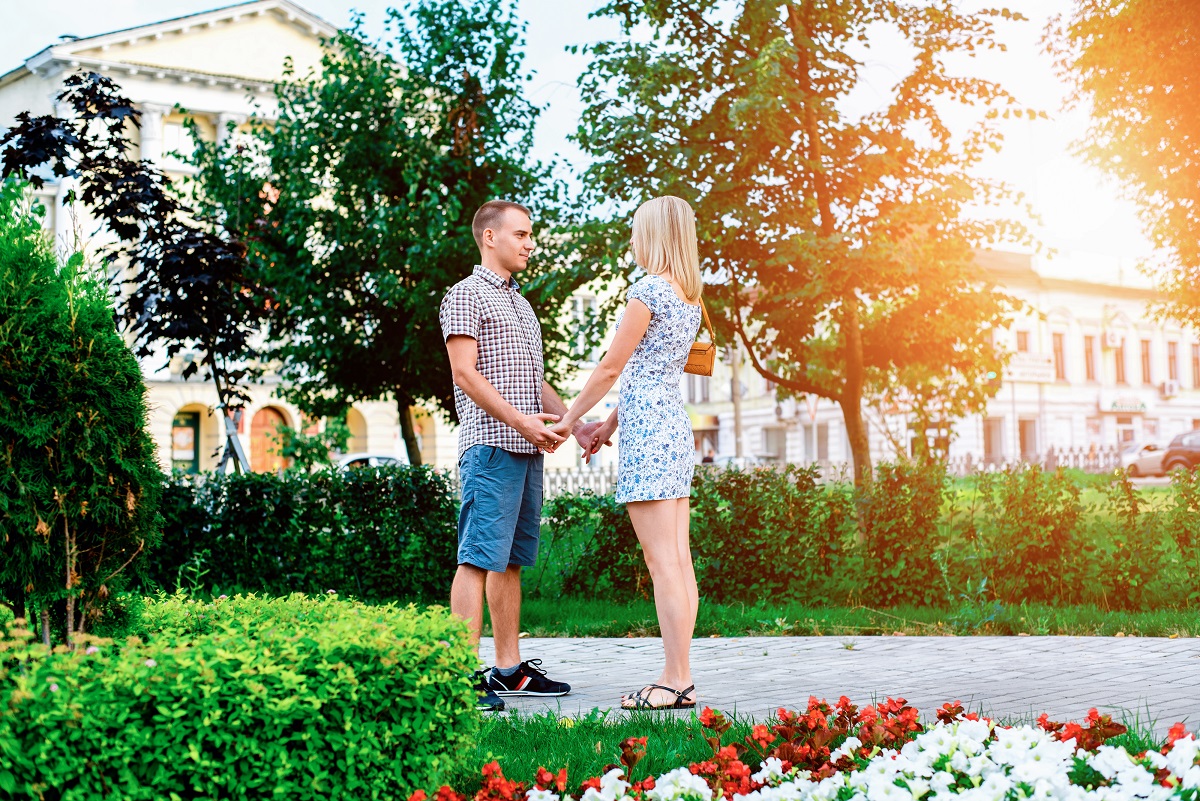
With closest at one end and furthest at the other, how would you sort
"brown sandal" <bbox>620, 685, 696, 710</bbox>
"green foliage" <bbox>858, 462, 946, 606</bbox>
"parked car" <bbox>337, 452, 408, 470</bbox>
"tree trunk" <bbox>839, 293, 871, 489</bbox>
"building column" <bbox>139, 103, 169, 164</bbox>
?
1. "brown sandal" <bbox>620, 685, 696, 710</bbox>
2. "green foliage" <bbox>858, 462, 946, 606</bbox>
3. "parked car" <bbox>337, 452, 408, 470</bbox>
4. "tree trunk" <bbox>839, 293, 871, 489</bbox>
5. "building column" <bbox>139, 103, 169, 164</bbox>

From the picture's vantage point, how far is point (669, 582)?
505 centimetres

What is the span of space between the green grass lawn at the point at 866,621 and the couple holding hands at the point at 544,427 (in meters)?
2.64

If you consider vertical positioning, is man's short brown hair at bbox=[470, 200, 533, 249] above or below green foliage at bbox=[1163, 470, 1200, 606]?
above

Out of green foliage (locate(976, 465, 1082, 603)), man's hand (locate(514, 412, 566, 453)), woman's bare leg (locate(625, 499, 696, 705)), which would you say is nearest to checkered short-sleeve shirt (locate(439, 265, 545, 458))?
man's hand (locate(514, 412, 566, 453))

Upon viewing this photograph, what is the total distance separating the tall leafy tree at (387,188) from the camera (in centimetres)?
2002

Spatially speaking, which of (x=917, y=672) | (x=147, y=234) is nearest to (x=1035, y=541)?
(x=917, y=672)

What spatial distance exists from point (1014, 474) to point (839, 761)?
603 centimetres

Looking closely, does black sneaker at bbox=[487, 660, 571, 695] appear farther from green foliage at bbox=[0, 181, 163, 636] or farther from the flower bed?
green foliage at bbox=[0, 181, 163, 636]

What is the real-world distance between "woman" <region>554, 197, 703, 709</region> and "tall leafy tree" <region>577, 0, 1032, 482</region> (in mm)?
7451

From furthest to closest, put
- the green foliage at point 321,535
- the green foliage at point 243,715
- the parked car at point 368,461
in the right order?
1. the parked car at point 368,461
2. the green foliage at point 321,535
3. the green foliage at point 243,715

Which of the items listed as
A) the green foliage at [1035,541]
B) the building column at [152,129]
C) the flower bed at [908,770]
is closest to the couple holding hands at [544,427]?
the flower bed at [908,770]

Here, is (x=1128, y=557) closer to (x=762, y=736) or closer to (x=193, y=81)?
(x=762, y=736)

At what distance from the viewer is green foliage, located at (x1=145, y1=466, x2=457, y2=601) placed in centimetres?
966

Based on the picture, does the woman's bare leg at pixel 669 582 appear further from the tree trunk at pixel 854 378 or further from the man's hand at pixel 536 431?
the tree trunk at pixel 854 378
